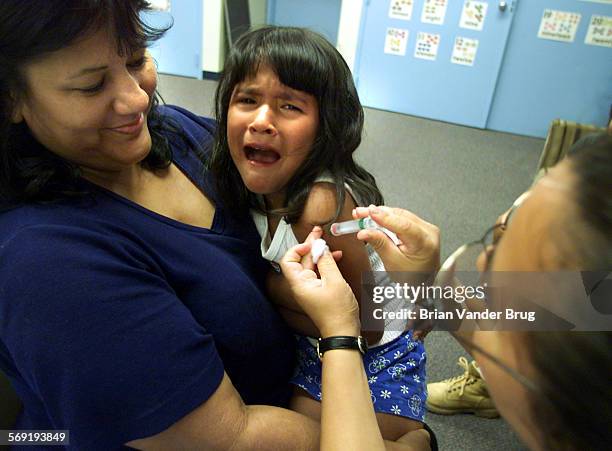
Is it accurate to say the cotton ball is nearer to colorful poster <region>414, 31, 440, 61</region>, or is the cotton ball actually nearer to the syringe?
the syringe

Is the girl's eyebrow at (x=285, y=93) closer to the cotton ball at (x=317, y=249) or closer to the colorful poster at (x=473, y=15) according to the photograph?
the cotton ball at (x=317, y=249)

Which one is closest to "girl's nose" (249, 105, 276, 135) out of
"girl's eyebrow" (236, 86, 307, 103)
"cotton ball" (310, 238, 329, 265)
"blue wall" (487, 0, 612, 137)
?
"girl's eyebrow" (236, 86, 307, 103)

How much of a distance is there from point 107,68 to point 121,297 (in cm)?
37

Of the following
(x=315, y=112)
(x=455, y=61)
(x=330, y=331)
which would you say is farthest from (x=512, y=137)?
(x=330, y=331)

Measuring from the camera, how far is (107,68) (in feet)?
2.42

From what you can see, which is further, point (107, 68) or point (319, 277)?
point (319, 277)

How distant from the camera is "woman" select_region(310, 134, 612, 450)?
34 centimetres

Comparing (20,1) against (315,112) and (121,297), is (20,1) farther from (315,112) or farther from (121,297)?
(315,112)

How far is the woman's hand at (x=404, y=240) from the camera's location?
81cm

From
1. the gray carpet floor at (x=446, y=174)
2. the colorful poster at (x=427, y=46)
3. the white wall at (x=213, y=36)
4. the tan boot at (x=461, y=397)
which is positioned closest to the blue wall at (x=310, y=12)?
the white wall at (x=213, y=36)

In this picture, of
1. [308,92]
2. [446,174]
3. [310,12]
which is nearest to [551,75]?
[446,174]

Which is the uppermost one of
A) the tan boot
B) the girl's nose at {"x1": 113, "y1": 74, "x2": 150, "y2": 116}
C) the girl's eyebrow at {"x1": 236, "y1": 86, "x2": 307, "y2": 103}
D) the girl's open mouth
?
the girl's nose at {"x1": 113, "y1": 74, "x2": 150, "y2": 116}

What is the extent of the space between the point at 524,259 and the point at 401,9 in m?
4.50

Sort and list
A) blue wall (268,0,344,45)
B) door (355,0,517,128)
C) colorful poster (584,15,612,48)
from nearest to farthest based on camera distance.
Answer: colorful poster (584,15,612,48) → door (355,0,517,128) → blue wall (268,0,344,45)
